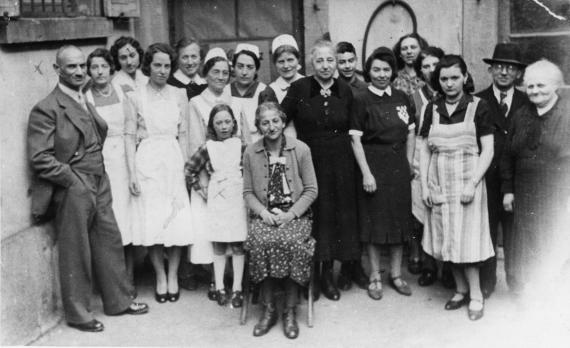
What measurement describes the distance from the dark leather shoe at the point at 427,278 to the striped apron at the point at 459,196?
707mm

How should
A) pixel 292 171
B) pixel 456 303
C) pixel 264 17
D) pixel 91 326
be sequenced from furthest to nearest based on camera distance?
pixel 264 17
pixel 456 303
pixel 292 171
pixel 91 326

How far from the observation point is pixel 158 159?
16.9 ft

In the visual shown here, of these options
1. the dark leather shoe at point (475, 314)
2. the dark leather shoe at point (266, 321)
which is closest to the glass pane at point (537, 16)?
the dark leather shoe at point (475, 314)

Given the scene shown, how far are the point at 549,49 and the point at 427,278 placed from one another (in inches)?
93.5

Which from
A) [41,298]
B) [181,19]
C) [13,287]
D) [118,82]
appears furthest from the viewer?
[181,19]

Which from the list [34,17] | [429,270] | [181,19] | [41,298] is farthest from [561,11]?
[41,298]

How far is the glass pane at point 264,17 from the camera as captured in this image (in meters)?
7.02

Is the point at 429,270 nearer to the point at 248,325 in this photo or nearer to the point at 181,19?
the point at 248,325

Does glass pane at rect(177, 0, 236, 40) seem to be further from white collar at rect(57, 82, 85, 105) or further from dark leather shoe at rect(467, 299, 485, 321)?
dark leather shoe at rect(467, 299, 485, 321)

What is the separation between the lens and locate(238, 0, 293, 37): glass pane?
7016mm

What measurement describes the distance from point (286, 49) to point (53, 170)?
1918 millimetres

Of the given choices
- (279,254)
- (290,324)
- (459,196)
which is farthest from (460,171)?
(290,324)

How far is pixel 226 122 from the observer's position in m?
5.06

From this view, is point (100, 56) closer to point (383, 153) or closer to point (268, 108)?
point (268, 108)
